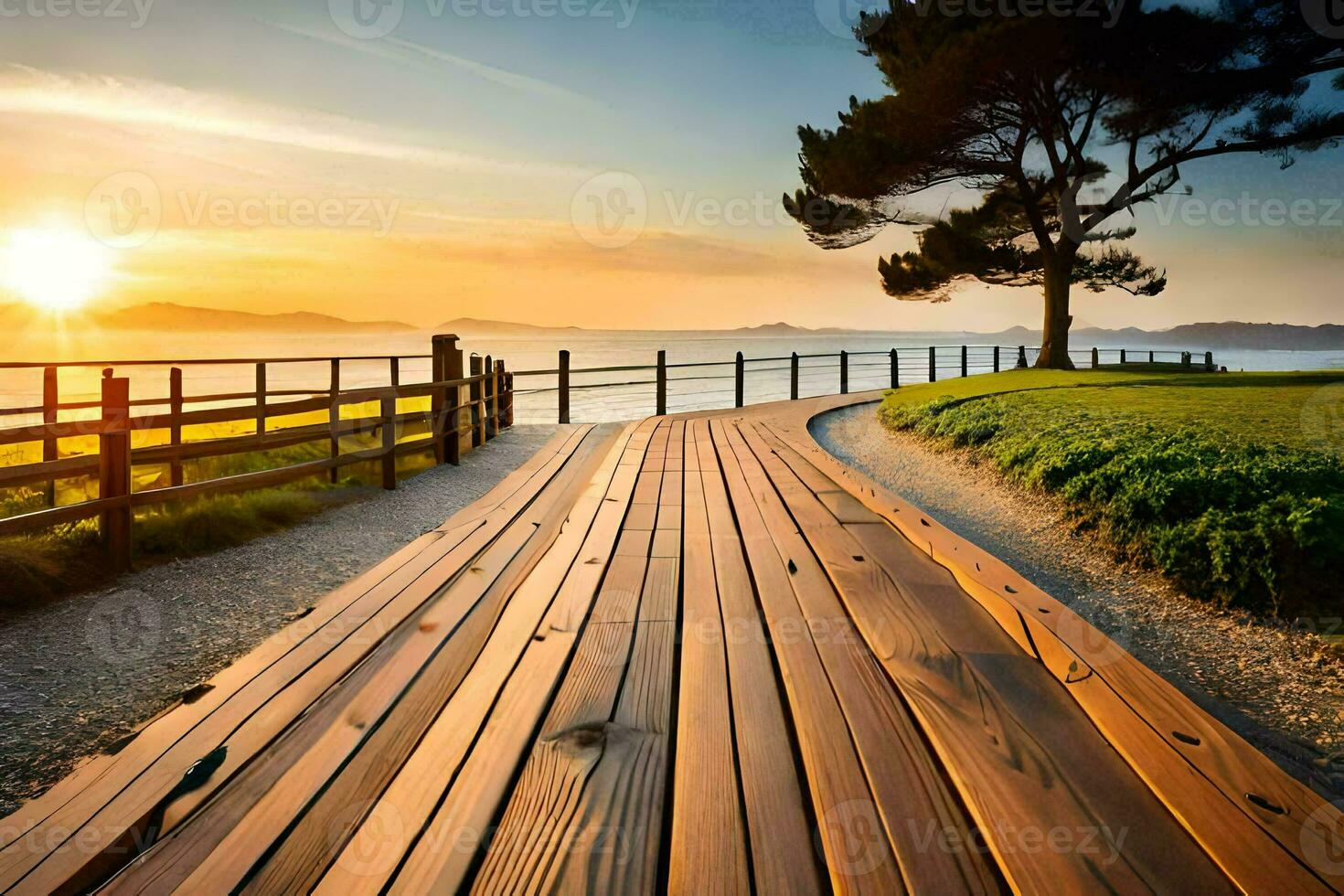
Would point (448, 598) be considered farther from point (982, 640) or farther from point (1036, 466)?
point (1036, 466)

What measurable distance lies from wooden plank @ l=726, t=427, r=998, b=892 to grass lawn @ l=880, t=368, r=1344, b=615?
2245 millimetres

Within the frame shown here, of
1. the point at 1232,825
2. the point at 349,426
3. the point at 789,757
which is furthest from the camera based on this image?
the point at 349,426

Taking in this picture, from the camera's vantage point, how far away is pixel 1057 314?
1483 cm

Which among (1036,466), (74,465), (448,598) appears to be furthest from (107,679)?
(1036,466)

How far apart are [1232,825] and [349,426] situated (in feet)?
24.4

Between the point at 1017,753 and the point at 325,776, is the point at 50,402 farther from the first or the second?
the point at 1017,753

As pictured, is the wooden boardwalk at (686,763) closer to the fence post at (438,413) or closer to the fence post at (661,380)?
the fence post at (438,413)

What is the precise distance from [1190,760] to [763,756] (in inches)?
33.1

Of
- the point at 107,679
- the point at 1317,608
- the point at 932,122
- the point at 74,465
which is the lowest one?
the point at 107,679

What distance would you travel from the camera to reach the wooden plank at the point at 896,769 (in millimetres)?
1192

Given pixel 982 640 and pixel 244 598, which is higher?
pixel 982 640

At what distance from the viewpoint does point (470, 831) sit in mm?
1283

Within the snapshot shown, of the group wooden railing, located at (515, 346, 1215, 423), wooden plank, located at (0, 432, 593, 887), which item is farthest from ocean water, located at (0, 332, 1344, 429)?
wooden plank, located at (0, 432, 593, 887)

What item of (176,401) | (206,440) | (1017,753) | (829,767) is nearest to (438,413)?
(206,440)
